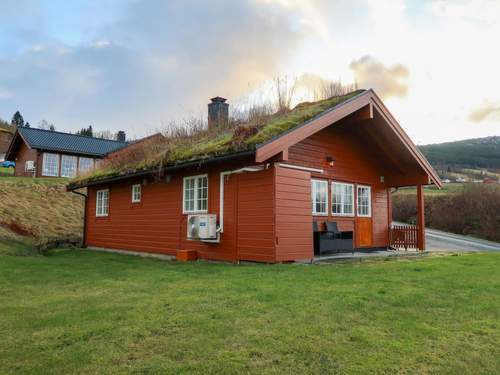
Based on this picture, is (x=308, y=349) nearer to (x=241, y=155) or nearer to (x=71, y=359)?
(x=71, y=359)

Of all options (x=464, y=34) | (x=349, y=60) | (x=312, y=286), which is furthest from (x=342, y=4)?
(x=312, y=286)

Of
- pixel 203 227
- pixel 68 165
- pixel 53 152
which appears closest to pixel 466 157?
pixel 68 165

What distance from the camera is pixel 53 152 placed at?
1096 inches

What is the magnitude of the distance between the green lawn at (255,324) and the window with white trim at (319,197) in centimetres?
348

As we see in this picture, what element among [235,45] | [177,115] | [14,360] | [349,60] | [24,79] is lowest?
[14,360]

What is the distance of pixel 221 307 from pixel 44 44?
44.4ft

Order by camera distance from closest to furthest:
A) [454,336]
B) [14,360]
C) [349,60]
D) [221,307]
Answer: [14,360]
[454,336]
[221,307]
[349,60]

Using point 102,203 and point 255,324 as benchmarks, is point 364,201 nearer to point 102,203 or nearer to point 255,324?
point 255,324

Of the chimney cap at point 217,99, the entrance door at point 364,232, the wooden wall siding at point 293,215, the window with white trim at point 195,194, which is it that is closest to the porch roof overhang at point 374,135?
the wooden wall siding at point 293,215

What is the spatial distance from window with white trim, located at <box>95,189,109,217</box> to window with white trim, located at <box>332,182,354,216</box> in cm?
802

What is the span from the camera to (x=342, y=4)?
418 inches

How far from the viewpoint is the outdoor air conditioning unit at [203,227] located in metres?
9.07

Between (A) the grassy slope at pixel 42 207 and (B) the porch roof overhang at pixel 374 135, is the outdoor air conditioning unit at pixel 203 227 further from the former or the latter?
(A) the grassy slope at pixel 42 207

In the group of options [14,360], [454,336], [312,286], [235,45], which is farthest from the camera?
[235,45]
